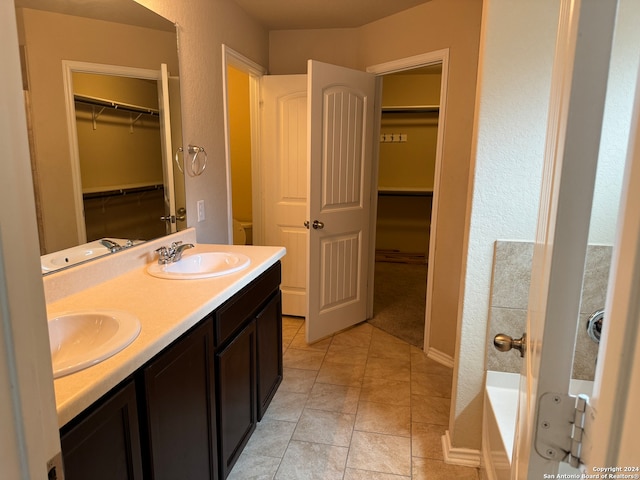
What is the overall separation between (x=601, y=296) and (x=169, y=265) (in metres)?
1.70

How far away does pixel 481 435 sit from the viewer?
6.30ft

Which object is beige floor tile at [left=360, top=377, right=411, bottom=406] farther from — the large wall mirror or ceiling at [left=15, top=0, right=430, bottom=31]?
ceiling at [left=15, top=0, right=430, bottom=31]

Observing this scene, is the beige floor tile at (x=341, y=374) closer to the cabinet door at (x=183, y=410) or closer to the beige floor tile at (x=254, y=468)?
the beige floor tile at (x=254, y=468)

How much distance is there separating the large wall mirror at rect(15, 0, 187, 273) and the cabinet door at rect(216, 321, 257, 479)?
26.5 inches

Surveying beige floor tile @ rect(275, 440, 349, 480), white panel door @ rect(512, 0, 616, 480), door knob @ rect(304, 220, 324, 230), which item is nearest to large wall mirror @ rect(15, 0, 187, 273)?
door knob @ rect(304, 220, 324, 230)

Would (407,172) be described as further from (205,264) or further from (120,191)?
(120,191)

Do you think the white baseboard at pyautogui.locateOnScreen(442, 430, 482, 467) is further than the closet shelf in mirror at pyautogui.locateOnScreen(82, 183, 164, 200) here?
Yes

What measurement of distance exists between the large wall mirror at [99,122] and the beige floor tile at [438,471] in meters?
1.67

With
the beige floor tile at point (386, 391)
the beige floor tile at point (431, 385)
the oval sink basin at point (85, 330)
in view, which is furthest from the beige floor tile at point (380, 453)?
the oval sink basin at point (85, 330)

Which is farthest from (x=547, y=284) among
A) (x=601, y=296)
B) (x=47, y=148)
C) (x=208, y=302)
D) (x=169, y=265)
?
(x=169, y=265)

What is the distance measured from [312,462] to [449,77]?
241 centimetres

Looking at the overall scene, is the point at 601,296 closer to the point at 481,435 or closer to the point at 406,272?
the point at 481,435

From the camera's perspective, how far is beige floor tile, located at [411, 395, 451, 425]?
7.39ft

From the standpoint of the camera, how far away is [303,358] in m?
2.93
